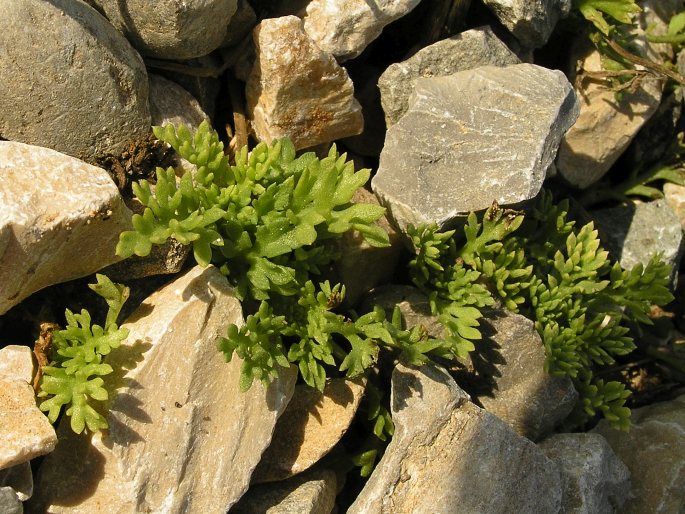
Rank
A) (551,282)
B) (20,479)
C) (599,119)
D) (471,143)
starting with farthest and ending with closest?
(599,119), (551,282), (471,143), (20,479)

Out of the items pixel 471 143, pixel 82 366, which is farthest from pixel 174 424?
pixel 471 143

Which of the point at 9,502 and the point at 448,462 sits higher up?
the point at 9,502

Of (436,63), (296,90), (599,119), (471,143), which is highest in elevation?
(296,90)

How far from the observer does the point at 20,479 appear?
339 cm

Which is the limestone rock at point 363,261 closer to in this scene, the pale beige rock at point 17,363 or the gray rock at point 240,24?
the gray rock at point 240,24

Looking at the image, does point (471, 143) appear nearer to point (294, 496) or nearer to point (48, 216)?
point (294, 496)

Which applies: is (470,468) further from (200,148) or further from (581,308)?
(200,148)

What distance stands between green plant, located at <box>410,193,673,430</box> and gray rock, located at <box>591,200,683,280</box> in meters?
0.47

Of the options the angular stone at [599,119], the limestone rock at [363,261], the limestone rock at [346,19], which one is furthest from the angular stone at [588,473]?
the limestone rock at [346,19]

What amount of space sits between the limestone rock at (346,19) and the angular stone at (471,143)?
0.43 metres

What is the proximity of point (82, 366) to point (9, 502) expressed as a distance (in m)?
0.64

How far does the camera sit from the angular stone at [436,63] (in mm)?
4566

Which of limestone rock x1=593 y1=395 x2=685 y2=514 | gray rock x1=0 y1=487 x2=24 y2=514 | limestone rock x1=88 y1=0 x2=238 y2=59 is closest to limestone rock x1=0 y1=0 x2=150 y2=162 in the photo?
limestone rock x1=88 y1=0 x2=238 y2=59

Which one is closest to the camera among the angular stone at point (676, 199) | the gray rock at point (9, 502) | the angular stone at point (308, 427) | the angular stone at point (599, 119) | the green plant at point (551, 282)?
the gray rock at point (9, 502)
